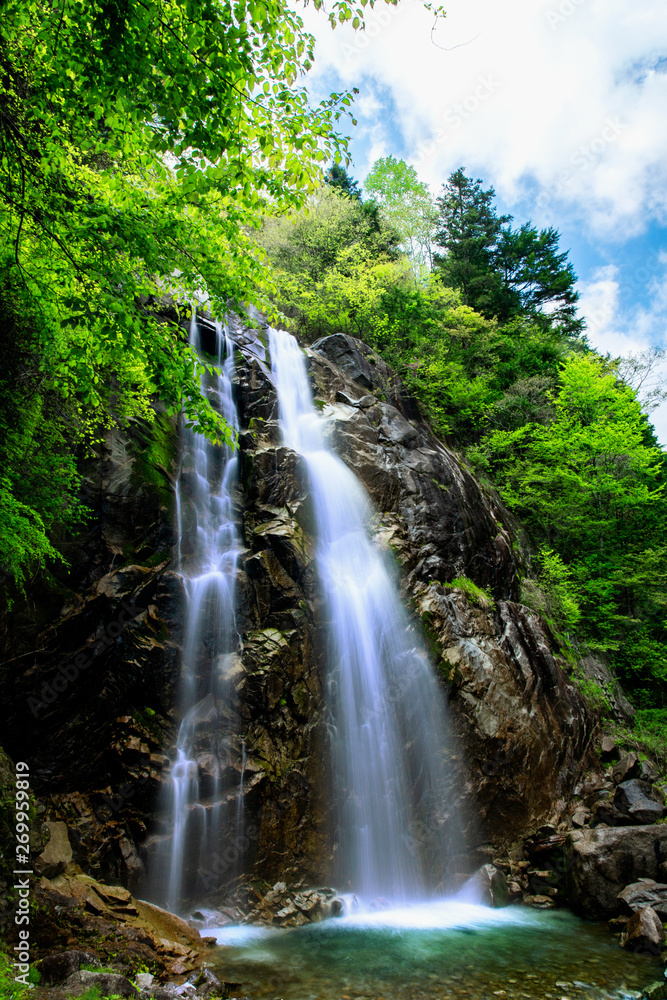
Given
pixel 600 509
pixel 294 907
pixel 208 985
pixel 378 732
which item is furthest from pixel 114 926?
pixel 600 509

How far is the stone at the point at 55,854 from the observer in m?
5.89

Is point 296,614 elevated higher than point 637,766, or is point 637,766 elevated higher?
point 296,614

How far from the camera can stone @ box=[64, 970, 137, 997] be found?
392 centimetres

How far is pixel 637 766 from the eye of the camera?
39.1 ft

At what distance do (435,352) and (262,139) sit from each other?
16.7 metres

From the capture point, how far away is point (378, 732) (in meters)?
10.0

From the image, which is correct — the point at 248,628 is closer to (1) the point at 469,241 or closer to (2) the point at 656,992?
(2) the point at 656,992

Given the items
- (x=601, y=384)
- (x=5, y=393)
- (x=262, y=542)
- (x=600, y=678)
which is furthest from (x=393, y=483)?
(x=601, y=384)

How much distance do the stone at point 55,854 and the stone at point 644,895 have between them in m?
8.12

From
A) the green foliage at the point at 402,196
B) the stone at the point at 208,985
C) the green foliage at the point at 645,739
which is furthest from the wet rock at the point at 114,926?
the green foliage at the point at 402,196

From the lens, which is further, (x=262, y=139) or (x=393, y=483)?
(x=393, y=483)

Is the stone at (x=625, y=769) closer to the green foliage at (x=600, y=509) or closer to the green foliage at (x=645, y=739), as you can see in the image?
the green foliage at (x=645, y=739)

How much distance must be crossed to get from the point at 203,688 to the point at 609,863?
7.52 m

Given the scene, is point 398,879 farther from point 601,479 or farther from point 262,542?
point 601,479
